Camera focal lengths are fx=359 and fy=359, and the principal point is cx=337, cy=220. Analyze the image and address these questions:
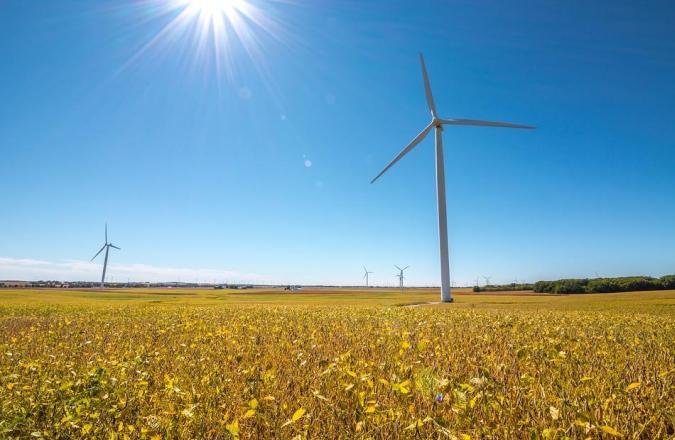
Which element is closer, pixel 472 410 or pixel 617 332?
pixel 472 410

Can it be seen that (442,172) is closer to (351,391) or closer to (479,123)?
(479,123)

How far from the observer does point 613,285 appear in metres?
87.4

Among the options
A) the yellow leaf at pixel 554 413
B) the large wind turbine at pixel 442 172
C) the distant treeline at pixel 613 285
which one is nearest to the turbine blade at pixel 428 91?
the large wind turbine at pixel 442 172

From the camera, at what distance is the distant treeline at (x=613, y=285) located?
8550 centimetres

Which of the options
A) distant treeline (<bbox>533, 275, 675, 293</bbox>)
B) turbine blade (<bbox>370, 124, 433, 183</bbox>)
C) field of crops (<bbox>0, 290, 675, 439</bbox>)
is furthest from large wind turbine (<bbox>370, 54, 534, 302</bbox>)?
distant treeline (<bbox>533, 275, 675, 293</bbox>)

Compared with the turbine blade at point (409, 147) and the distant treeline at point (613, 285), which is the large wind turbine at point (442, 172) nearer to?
the turbine blade at point (409, 147)

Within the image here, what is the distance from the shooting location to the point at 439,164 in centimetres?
5141

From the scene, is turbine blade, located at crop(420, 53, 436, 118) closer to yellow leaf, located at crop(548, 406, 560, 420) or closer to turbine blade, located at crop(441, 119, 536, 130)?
turbine blade, located at crop(441, 119, 536, 130)

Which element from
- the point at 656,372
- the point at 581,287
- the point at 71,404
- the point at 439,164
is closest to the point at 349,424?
the point at 71,404

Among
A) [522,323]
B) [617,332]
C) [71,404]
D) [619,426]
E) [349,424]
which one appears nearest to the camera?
[619,426]

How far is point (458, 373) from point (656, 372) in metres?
3.50

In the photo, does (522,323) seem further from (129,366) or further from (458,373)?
(129,366)

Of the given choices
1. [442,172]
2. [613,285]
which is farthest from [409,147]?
[613,285]

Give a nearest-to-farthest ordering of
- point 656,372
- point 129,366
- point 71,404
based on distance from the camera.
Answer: point 71,404 < point 656,372 < point 129,366
